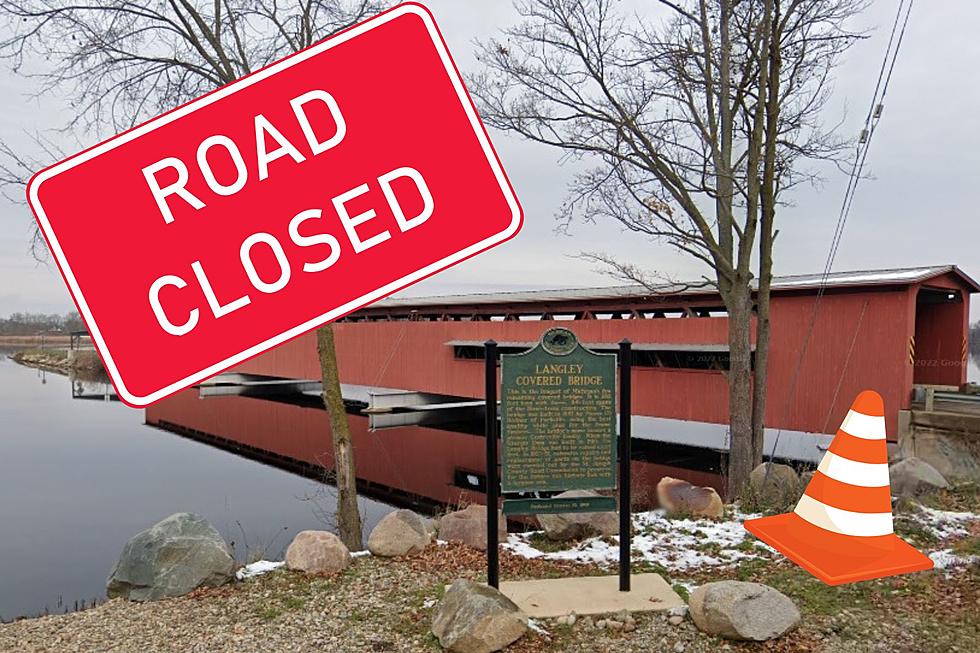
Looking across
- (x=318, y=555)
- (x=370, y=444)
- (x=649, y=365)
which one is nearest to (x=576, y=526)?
(x=318, y=555)

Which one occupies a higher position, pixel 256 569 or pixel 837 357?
pixel 837 357

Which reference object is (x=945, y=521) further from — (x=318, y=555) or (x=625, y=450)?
(x=318, y=555)

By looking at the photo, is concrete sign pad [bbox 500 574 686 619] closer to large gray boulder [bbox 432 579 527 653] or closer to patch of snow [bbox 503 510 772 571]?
large gray boulder [bbox 432 579 527 653]

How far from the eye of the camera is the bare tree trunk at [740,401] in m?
8.72

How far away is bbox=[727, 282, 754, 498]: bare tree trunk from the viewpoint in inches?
343

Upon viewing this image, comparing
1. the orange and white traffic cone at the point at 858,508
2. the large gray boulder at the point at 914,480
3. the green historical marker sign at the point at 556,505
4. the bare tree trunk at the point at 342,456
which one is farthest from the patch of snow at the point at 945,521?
the bare tree trunk at the point at 342,456

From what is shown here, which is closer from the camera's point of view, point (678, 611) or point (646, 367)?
point (678, 611)

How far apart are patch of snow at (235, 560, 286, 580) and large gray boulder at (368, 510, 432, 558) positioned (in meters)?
0.77

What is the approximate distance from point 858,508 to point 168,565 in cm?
477

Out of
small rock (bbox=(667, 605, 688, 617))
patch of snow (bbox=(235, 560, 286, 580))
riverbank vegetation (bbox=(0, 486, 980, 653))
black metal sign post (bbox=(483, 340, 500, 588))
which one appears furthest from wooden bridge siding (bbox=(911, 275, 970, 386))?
patch of snow (bbox=(235, 560, 286, 580))

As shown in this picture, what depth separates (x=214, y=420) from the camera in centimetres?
2580

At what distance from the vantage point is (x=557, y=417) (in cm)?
450

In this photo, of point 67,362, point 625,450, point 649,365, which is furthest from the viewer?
point 67,362

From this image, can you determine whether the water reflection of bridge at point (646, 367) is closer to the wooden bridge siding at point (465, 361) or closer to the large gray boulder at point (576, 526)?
the wooden bridge siding at point (465, 361)
